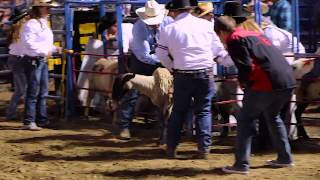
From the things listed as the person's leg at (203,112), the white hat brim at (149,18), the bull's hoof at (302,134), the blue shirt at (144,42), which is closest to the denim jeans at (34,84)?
the blue shirt at (144,42)

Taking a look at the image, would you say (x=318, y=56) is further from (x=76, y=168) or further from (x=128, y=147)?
(x=76, y=168)

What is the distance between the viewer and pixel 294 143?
8.27m

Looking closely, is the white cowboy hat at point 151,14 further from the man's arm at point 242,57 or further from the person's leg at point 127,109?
the man's arm at point 242,57

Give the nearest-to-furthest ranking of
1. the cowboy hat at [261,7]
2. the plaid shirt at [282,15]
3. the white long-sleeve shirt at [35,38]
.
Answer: the cowboy hat at [261,7]
the white long-sleeve shirt at [35,38]
the plaid shirt at [282,15]

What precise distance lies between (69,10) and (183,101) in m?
3.67

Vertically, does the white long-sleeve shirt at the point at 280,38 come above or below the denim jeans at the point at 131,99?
above

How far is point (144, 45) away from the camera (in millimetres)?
8539

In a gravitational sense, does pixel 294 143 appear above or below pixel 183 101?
below

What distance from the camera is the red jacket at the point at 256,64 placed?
6348mm

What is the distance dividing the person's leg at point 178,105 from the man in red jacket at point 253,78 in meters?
0.82

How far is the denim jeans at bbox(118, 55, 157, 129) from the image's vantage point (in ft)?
28.5

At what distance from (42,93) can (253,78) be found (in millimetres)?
4161

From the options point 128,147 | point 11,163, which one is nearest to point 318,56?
point 128,147

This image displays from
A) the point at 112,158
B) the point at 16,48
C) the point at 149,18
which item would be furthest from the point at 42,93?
the point at 112,158
